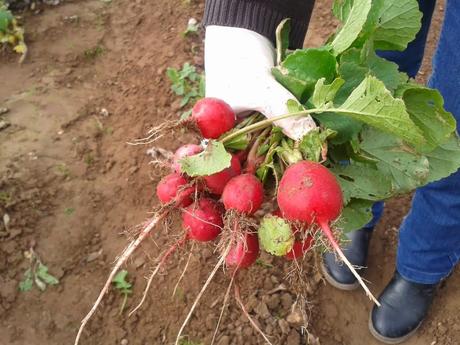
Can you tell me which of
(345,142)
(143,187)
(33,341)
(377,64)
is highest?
(377,64)

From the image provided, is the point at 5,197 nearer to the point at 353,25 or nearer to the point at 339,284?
the point at 339,284

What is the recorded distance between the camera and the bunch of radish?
1.12 m

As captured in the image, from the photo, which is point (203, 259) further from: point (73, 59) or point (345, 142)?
point (73, 59)

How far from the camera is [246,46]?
138 centimetres

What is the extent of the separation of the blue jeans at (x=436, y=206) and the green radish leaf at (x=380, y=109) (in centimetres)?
43

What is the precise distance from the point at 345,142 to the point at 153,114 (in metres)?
1.68

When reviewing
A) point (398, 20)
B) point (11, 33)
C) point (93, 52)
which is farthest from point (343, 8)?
point (11, 33)

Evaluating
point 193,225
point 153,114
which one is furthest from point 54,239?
point 193,225

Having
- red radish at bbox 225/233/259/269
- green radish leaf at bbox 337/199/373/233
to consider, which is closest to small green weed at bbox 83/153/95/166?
red radish at bbox 225/233/259/269

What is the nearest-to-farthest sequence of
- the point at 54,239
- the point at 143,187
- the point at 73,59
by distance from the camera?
1. the point at 54,239
2. the point at 143,187
3. the point at 73,59

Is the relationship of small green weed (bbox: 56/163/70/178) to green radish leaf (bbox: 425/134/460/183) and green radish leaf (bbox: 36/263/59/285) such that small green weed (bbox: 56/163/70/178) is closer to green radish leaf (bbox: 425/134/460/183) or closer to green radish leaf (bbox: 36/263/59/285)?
green radish leaf (bbox: 36/263/59/285)

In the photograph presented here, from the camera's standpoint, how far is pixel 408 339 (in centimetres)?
201

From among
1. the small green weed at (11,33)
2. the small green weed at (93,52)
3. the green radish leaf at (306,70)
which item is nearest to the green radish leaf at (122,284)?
the green radish leaf at (306,70)

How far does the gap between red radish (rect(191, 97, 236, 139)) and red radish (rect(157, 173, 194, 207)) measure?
13 cm
